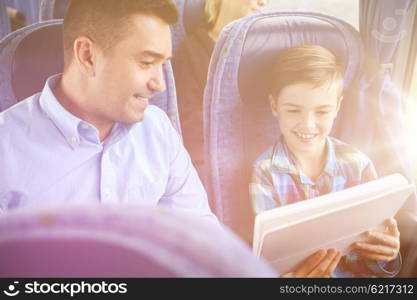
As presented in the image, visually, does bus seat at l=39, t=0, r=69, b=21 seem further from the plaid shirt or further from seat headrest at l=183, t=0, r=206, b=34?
the plaid shirt

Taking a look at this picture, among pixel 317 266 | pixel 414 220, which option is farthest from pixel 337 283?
pixel 414 220

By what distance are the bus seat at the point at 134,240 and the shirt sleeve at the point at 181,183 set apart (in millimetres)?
624

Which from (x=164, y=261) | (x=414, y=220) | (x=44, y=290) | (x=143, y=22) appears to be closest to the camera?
(x=164, y=261)

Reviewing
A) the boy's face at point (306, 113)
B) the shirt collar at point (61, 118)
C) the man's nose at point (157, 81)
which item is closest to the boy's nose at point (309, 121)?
the boy's face at point (306, 113)

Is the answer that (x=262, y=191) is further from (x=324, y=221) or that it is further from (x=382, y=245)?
(x=382, y=245)

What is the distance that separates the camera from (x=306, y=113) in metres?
1.11

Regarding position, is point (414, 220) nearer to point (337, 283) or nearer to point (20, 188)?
point (337, 283)

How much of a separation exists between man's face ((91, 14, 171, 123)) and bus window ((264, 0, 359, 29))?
318 mm

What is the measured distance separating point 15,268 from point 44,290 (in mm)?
270

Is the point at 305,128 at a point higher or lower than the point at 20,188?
higher

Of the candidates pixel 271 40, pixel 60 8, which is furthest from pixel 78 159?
pixel 271 40

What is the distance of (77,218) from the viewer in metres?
0.43

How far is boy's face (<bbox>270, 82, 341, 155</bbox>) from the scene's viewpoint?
110 cm

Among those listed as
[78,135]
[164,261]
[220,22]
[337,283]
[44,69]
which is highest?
[220,22]
